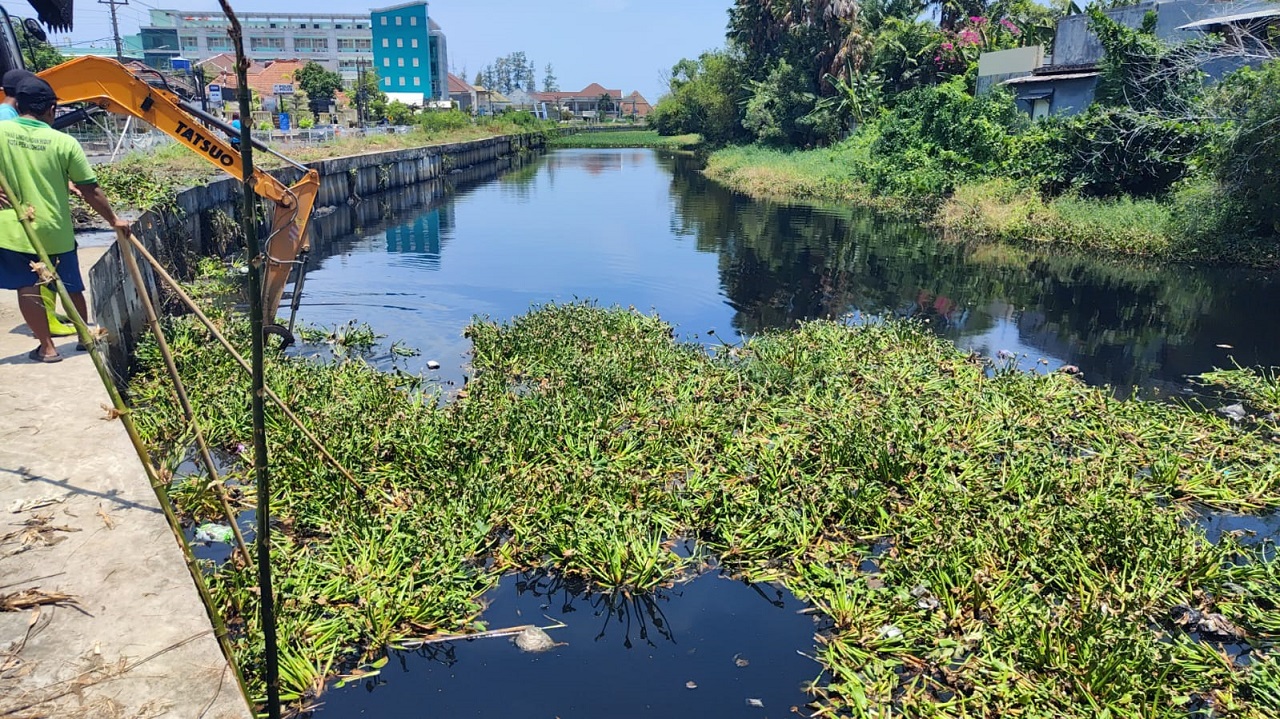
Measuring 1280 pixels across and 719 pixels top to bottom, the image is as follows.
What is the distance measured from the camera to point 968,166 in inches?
976

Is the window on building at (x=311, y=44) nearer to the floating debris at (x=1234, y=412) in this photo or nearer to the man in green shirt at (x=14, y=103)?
the man in green shirt at (x=14, y=103)

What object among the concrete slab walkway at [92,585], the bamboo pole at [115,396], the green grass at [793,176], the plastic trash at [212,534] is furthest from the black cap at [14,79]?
the green grass at [793,176]

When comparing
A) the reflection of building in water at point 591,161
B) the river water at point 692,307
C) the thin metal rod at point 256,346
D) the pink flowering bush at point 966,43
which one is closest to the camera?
the thin metal rod at point 256,346

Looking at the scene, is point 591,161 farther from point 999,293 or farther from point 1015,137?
point 999,293

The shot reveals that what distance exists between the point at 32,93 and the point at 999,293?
49.7 ft

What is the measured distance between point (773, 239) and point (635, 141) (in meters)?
56.6

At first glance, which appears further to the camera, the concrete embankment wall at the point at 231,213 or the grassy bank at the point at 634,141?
the grassy bank at the point at 634,141

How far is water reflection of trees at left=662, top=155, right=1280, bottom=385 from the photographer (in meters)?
12.3

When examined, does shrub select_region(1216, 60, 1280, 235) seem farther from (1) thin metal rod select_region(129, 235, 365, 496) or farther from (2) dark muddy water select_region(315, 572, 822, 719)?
(1) thin metal rod select_region(129, 235, 365, 496)

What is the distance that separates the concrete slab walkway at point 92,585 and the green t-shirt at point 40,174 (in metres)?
1.30

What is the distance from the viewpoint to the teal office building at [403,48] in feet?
331

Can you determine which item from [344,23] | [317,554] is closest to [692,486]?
[317,554]

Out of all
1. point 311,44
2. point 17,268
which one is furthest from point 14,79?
point 311,44

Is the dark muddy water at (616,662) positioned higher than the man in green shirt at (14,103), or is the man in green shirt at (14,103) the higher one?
the man in green shirt at (14,103)
